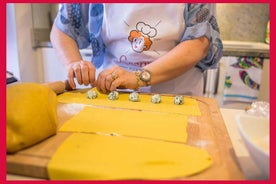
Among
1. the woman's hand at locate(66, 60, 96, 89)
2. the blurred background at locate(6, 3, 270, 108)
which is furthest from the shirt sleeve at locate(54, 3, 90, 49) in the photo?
the blurred background at locate(6, 3, 270, 108)

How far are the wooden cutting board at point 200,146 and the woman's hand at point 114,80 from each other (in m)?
0.19

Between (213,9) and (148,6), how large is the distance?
19 cm

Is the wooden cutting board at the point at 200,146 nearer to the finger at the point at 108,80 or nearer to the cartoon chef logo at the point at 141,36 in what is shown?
the finger at the point at 108,80

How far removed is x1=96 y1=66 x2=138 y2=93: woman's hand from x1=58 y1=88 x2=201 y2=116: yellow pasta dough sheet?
0.07ft

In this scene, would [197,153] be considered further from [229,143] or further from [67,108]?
[67,108]

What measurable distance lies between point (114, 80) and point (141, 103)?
0.36 ft

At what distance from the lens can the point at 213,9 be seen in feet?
2.47

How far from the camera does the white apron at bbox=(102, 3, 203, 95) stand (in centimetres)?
75

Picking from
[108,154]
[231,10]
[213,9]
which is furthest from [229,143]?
[231,10]

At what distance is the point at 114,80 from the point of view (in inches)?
26.9

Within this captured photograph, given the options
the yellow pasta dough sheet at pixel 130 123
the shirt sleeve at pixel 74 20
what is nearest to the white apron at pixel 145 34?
the shirt sleeve at pixel 74 20

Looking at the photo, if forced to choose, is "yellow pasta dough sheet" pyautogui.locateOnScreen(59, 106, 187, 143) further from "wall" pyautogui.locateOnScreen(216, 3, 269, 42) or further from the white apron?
"wall" pyautogui.locateOnScreen(216, 3, 269, 42)

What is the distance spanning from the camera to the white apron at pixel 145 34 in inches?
29.4

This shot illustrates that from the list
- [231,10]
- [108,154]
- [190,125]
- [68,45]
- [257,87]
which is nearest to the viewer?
[108,154]
